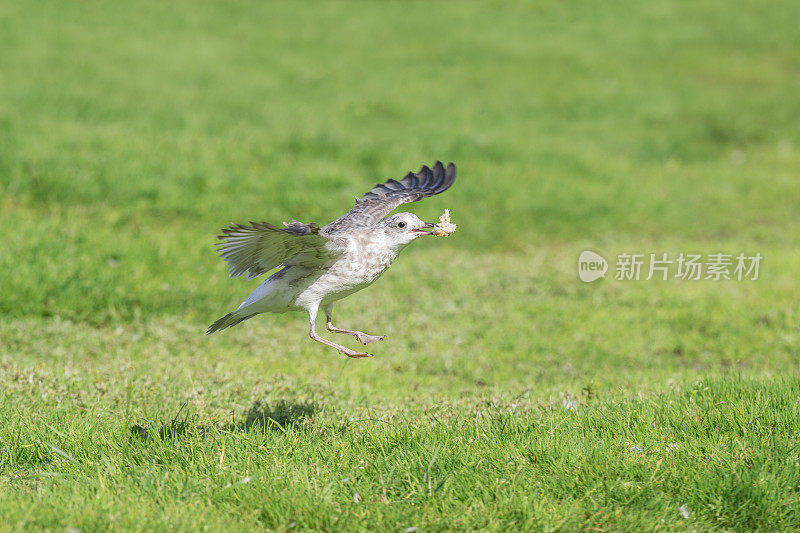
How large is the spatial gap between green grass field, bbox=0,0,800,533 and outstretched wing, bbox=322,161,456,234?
5.24 feet

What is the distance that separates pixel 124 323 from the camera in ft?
30.6

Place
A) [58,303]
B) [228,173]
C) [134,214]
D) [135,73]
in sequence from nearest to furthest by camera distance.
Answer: [58,303], [134,214], [228,173], [135,73]

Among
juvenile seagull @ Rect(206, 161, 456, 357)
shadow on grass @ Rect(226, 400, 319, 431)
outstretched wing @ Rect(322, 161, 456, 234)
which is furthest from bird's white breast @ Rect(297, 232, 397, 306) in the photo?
shadow on grass @ Rect(226, 400, 319, 431)

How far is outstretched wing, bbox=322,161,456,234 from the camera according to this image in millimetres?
6266

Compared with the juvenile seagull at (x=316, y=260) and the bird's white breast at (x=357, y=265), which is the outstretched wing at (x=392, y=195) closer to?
the juvenile seagull at (x=316, y=260)

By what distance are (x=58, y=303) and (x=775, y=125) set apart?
1797 cm

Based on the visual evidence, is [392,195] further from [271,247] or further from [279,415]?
[279,415]

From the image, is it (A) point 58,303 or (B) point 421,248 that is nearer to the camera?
(A) point 58,303

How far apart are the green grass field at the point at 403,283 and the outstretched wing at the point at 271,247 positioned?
1179 mm

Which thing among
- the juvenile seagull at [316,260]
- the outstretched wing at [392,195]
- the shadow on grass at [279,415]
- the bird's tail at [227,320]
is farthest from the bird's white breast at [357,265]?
the shadow on grass at [279,415]

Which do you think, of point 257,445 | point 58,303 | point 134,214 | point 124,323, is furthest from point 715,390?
point 134,214

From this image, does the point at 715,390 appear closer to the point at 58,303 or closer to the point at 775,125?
the point at 58,303

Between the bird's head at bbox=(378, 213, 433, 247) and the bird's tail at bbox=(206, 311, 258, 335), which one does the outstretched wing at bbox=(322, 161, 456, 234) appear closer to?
the bird's head at bbox=(378, 213, 433, 247)

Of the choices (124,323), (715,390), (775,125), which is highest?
(775,125)
